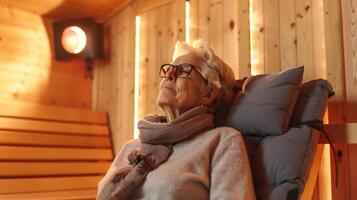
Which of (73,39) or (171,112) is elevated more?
(73,39)

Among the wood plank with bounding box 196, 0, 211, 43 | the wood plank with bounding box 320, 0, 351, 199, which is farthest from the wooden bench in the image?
the wood plank with bounding box 320, 0, 351, 199

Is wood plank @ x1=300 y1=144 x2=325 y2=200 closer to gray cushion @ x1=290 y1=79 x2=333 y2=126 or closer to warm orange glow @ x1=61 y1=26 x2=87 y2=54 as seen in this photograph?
gray cushion @ x1=290 y1=79 x2=333 y2=126

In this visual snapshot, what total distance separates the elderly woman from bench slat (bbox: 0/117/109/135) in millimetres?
1050

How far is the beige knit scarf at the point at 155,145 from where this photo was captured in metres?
1.30

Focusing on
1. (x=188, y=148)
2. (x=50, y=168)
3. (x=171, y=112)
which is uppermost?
(x=171, y=112)

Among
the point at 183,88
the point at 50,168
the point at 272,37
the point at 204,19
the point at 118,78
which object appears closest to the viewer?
the point at 183,88

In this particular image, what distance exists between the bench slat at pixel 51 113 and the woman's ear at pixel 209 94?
137 centimetres

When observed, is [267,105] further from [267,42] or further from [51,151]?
[51,151]

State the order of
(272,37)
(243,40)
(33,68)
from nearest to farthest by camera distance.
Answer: (272,37) → (243,40) → (33,68)

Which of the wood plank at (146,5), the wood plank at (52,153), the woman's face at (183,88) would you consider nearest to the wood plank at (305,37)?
the woman's face at (183,88)

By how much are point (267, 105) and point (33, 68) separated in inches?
71.2

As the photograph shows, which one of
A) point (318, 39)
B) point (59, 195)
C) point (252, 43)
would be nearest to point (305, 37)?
point (318, 39)

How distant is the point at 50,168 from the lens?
237 cm

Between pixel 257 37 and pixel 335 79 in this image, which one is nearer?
pixel 335 79
